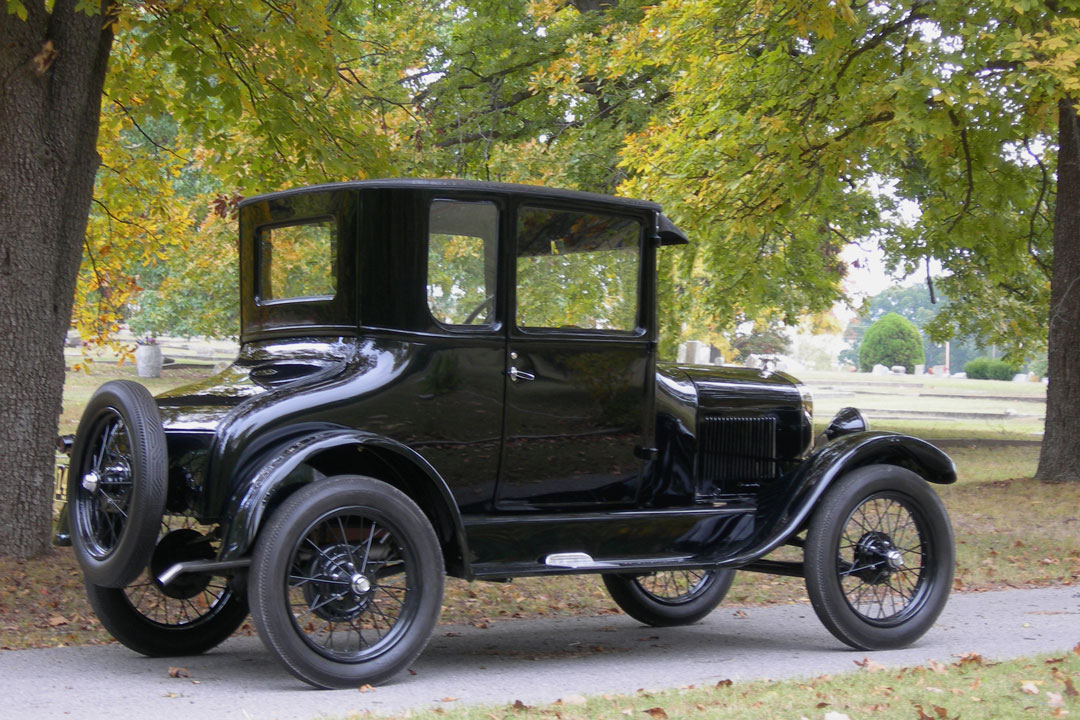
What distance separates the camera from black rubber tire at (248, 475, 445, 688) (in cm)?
476

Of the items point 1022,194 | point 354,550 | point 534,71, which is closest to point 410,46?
point 534,71

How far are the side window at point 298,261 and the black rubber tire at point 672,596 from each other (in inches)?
96.5

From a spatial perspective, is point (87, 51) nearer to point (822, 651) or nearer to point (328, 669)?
point (328, 669)

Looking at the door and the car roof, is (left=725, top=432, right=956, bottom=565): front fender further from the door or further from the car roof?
the car roof

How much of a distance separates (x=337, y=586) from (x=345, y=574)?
0.24 ft

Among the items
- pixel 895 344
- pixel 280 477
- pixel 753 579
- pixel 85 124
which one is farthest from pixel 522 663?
pixel 895 344

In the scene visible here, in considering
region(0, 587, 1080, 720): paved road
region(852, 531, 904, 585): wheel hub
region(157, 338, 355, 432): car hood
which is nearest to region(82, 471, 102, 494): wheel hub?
region(157, 338, 355, 432): car hood

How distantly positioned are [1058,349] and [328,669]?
10.6m

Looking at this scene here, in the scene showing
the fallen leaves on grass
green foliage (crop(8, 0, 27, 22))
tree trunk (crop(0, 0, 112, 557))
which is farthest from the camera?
tree trunk (crop(0, 0, 112, 557))

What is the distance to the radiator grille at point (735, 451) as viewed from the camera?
256 inches

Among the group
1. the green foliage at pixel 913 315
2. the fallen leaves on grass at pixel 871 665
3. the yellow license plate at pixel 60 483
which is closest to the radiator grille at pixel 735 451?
the fallen leaves on grass at pixel 871 665

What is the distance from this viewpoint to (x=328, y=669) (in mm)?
4895

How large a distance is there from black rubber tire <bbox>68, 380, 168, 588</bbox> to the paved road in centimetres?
49

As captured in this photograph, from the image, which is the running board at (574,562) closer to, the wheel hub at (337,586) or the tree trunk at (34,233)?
the wheel hub at (337,586)
